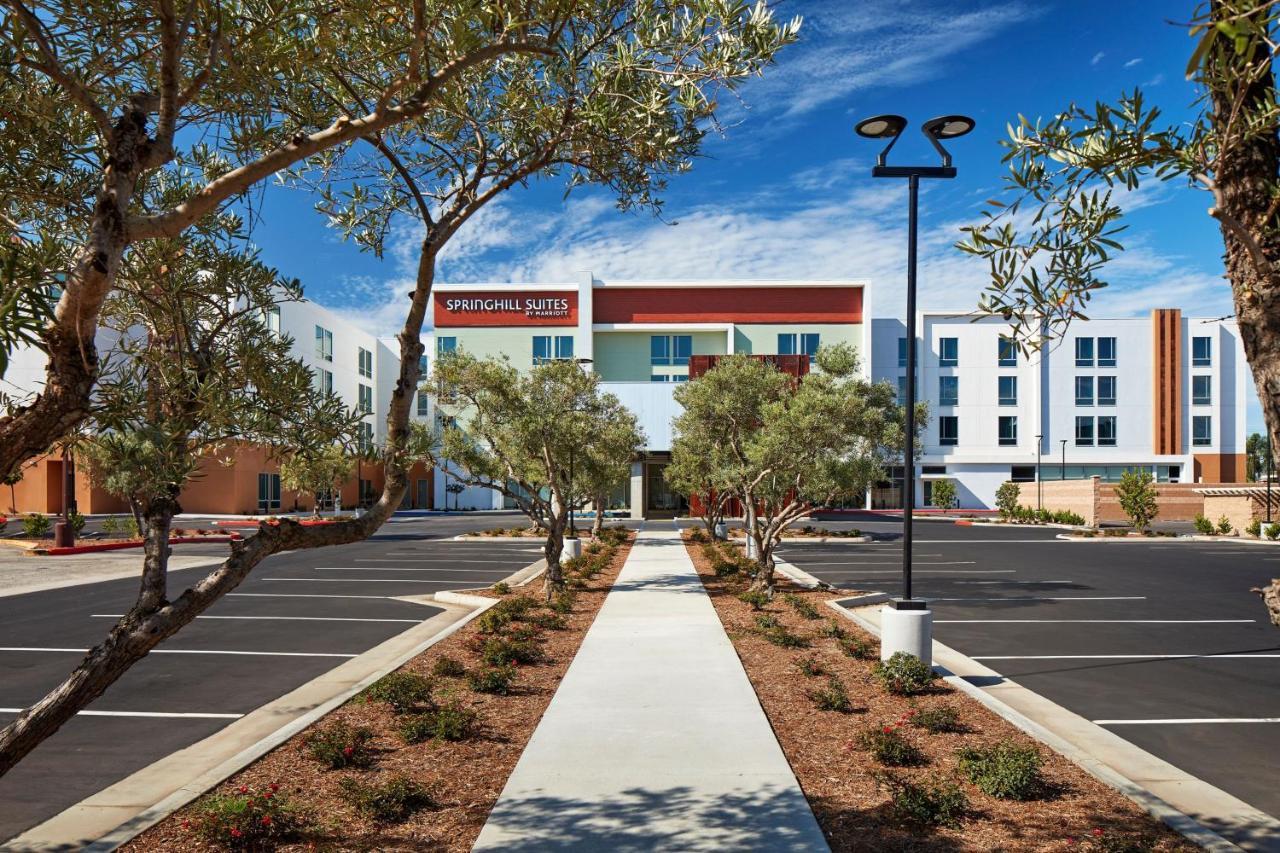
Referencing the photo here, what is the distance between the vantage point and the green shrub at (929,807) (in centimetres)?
511

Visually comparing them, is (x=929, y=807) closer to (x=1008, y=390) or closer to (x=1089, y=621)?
(x=1089, y=621)

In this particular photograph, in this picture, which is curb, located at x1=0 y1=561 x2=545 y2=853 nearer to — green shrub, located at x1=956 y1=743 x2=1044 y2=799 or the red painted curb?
green shrub, located at x1=956 y1=743 x2=1044 y2=799

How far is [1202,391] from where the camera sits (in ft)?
192

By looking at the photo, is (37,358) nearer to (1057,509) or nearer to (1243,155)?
(1243,155)

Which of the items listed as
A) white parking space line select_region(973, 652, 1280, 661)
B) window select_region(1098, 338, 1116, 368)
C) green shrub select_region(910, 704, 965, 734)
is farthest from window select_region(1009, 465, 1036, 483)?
green shrub select_region(910, 704, 965, 734)

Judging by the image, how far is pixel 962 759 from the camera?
6.12m

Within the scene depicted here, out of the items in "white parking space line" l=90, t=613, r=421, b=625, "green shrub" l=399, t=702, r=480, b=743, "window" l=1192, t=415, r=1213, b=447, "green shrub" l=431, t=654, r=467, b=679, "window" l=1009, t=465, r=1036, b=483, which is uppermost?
"window" l=1192, t=415, r=1213, b=447

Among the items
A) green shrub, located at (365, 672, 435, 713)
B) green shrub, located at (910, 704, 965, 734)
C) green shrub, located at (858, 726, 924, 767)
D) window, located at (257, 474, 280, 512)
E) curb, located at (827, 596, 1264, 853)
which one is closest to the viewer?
curb, located at (827, 596, 1264, 853)

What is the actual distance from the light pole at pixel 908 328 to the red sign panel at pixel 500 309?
42998 mm

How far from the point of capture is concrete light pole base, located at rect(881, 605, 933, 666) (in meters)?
9.10

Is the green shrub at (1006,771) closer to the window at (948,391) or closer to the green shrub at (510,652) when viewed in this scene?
the green shrub at (510,652)

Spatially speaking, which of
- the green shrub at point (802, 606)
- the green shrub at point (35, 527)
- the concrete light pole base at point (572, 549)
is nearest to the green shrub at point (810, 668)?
the green shrub at point (802, 606)

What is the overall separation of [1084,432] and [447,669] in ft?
202

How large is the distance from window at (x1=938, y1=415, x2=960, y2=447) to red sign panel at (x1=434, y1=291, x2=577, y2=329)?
2851cm
